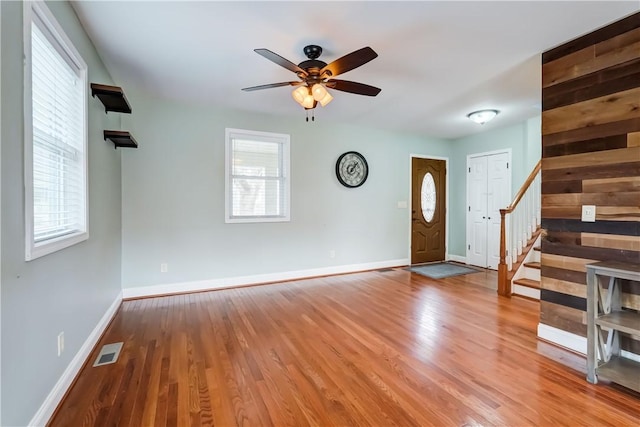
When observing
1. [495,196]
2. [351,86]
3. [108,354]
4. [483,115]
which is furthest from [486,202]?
[108,354]

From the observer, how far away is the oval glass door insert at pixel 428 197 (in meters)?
5.91

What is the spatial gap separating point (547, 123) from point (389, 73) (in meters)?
1.50

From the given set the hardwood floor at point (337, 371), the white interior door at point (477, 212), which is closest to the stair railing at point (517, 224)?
the hardwood floor at point (337, 371)

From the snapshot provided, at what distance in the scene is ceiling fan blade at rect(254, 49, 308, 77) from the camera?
6.77ft

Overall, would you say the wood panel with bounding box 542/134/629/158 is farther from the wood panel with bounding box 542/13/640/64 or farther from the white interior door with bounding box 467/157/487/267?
the white interior door with bounding box 467/157/487/267

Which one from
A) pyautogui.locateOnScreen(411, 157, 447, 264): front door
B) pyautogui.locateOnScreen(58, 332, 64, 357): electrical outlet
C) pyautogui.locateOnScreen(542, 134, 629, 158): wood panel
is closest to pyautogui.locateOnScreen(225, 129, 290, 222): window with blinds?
pyautogui.locateOnScreen(58, 332, 64, 357): electrical outlet

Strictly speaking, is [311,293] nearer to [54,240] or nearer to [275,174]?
[275,174]

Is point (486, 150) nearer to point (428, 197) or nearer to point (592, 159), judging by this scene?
point (428, 197)

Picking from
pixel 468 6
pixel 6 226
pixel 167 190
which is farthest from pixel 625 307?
pixel 167 190

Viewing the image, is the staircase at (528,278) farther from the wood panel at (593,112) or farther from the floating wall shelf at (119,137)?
the floating wall shelf at (119,137)

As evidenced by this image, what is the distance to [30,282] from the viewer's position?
151 centimetres

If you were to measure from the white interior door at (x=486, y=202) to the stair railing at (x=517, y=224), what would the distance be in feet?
3.02

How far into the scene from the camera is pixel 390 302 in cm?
358

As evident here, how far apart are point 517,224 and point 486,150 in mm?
1901
